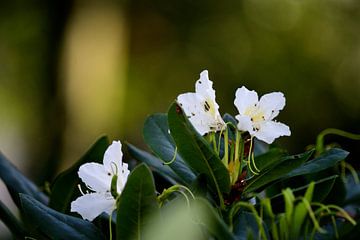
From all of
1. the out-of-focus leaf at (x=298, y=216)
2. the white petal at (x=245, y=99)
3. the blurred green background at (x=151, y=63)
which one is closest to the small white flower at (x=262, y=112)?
the white petal at (x=245, y=99)

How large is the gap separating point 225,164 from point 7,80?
17.2 feet

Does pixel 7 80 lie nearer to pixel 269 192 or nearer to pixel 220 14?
pixel 220 14

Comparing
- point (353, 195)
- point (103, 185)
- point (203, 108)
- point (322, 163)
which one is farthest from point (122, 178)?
point (353, 195)

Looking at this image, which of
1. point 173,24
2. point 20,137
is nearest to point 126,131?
point 20,137

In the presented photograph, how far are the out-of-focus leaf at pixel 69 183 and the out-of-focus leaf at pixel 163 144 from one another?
64 millimetres

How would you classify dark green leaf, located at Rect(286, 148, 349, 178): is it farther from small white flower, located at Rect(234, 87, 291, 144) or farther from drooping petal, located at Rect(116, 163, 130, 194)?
drooping petal, located at Rect(116, 163, 130, 194)

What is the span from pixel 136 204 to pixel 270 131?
200 mm

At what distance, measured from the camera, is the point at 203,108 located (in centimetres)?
81

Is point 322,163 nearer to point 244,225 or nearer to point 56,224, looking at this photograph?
point 244,225

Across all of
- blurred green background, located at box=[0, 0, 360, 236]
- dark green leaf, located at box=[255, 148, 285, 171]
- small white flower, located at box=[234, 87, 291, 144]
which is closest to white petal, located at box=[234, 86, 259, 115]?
small white flower, located at box=[234, 87, 291, 144]

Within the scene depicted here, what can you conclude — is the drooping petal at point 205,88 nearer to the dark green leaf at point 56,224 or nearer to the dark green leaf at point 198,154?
the dark green leaf at point 198,154

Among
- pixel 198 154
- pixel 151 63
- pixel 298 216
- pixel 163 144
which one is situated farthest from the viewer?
pixel 151 63

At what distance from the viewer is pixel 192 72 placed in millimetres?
6102

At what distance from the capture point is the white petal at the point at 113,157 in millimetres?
755
